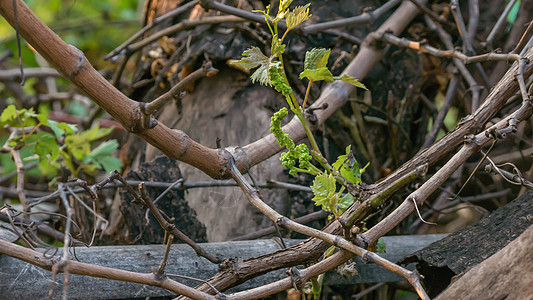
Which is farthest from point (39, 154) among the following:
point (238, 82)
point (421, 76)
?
point (421, 76)

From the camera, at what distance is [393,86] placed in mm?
1675

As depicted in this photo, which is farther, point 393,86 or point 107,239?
point 393,86

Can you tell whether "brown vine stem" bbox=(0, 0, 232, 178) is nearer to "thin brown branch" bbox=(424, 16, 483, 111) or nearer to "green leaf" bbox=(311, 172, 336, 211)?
"green leaf" bbox=(311, 172, 336, 211)

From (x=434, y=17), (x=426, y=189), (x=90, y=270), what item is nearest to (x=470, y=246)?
(x=426, y=189)

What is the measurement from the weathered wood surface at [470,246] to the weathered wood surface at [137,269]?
192 mm

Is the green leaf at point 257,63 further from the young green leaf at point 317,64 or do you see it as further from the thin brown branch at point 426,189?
the thin brown branch at point 426,189

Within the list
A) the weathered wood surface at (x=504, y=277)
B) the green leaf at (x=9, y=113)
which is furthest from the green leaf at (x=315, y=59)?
the green leaf at (x=9, y=113)

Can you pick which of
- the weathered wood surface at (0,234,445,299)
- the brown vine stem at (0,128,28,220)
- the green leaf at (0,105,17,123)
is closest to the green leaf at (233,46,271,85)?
the weathered wood surface at (0,234,445,299)

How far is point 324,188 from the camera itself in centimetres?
83

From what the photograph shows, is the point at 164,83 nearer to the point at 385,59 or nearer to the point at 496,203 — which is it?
the point at 385,59

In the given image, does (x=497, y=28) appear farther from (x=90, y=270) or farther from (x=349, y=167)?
(x=90, y=270)

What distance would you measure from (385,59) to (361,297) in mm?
804

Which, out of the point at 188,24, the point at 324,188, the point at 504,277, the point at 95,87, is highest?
the point at 188,24

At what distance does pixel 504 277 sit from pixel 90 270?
1.91ft
